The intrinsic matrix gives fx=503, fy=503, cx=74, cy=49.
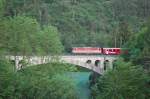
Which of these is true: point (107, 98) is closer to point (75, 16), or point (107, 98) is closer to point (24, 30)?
point (24, 30)

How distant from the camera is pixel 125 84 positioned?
38.5 m

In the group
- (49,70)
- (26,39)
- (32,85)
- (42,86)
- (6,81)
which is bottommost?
(42,86)

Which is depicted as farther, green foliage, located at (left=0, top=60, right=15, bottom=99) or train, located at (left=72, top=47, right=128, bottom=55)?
train, located at (left=72, top=47, right=128, bottom=55)

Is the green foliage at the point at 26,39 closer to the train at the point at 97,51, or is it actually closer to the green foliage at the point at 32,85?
the green foliage at the point at 32,85

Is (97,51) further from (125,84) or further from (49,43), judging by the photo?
(125,84)

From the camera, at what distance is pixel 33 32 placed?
154 feet

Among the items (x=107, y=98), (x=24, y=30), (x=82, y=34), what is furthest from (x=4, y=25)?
(x=82, y=34)

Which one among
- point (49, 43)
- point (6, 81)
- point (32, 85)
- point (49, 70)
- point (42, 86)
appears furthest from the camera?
point (49, 43)

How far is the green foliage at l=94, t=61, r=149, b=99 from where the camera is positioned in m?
38.2

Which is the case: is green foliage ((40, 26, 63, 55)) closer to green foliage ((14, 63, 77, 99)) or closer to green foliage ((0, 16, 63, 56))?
green foliage ((0, 16, 63, 56))

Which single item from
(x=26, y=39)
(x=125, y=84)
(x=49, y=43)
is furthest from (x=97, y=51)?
(x=125, y=84)

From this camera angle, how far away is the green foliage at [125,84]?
125 feet

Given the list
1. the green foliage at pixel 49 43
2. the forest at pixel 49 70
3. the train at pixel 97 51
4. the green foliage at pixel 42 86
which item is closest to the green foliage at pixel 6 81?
the forest at pixel 49 70

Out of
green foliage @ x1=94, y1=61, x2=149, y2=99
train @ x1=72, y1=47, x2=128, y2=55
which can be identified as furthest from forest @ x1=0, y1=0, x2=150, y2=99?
train @ x1=72, y1=47, x2=128, y2=55
